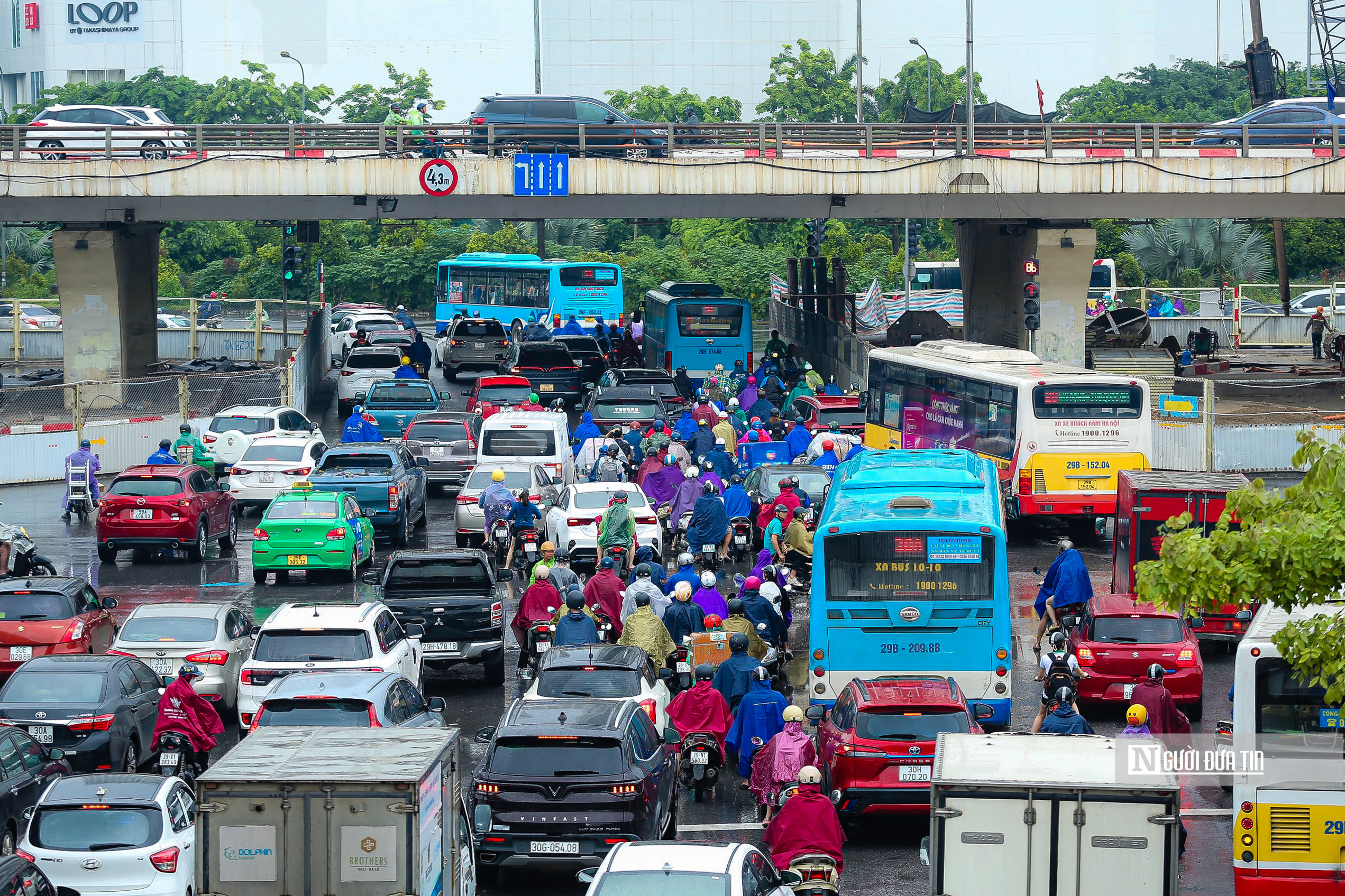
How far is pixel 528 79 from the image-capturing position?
102 m

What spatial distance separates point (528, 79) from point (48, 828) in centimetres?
9431

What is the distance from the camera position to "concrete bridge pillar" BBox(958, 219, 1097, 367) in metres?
39.5

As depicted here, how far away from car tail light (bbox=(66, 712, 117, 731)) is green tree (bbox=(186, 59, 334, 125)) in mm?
80263

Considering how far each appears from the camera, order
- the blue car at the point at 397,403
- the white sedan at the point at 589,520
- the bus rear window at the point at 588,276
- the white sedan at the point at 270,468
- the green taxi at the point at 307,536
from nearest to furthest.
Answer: the green taxi at the point at 307,536, the white sedan at the point at 589,520, the white sedan at the point at 270,468, the blue car at the point at 397,403, the bus rear window at the point at 588,276

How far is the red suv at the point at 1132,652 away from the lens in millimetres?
17297

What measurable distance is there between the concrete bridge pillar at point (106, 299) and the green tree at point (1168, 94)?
61.1 meters

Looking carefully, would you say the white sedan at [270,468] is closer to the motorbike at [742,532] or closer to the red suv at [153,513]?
the red suv at [153,513]

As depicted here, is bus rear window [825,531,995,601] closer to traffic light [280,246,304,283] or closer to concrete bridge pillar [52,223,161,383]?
concrete bridge pillar [52,223,161,383]

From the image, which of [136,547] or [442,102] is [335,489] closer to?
[136,547]

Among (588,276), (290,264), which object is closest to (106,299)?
(290,264)

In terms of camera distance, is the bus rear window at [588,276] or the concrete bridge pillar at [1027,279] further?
the bus rear window at [588,276]

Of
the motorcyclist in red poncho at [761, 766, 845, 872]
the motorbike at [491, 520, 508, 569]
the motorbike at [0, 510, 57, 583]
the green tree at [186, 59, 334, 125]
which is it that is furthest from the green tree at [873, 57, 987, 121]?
the motorcyclist in red poncho at [761, 766, 845, 872]

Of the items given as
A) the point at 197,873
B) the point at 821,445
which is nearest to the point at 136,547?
the point at 821,445

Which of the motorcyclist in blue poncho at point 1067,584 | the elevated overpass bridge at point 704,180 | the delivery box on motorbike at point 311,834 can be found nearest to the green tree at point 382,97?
the elevated overpass bridge at point 704,180
